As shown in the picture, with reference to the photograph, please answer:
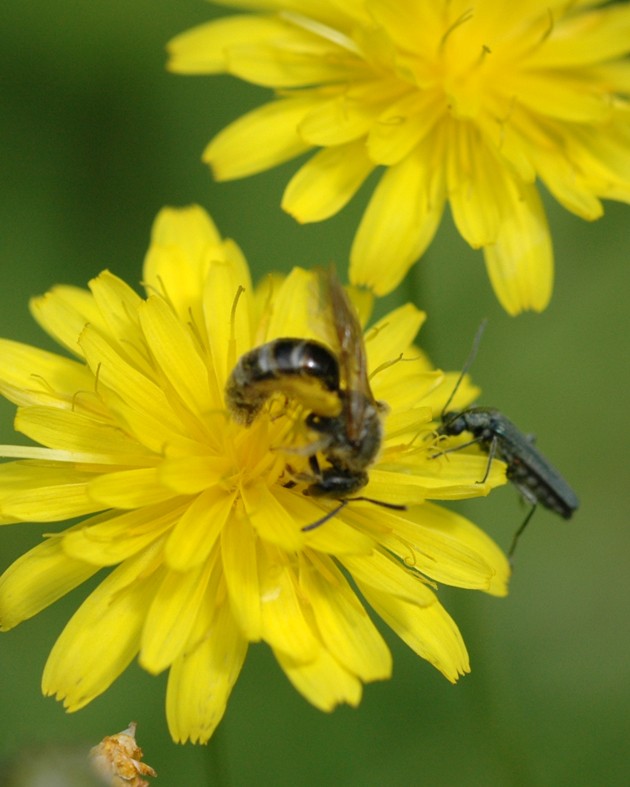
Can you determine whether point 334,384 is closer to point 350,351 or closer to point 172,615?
point 350,351

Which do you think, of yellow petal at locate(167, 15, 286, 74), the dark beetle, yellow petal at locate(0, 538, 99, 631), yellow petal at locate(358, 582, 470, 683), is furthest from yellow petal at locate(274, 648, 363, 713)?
Answer: yellow petal at locate(167, 15, 286, 74)

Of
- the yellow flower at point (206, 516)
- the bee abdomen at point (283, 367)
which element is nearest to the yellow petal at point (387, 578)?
the yellow flower at point (206, 516)

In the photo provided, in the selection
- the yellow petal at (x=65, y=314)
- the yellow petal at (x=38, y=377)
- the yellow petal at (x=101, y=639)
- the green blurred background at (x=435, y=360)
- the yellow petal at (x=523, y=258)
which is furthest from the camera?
the green blurred background at (x=435, y=360)

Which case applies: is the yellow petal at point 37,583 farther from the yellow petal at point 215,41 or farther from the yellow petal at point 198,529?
the yellow petal at point 215,41

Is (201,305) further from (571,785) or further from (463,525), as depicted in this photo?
(571,785)

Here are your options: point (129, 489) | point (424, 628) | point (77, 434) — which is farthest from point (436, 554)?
point (77, 434)

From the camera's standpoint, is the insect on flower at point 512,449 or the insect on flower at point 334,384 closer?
the insect on flower at point 334,384

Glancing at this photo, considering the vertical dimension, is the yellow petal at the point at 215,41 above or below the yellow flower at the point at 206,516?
above

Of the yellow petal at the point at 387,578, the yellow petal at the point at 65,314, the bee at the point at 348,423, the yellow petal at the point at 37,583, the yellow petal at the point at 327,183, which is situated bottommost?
the yellow petal at the point at 387,578
